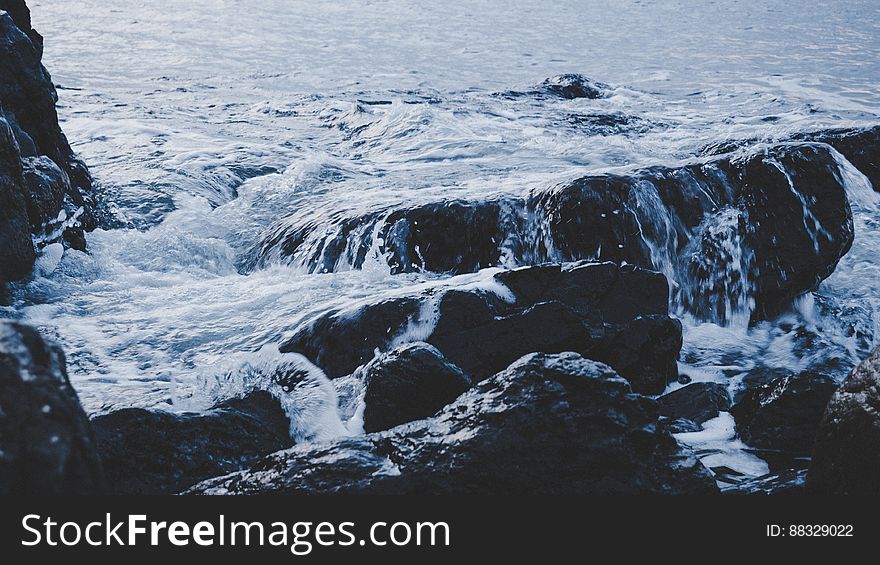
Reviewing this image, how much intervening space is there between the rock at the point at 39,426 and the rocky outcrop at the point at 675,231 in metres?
4.58

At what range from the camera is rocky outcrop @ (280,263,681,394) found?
4.56 meters

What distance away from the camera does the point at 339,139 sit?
11.3m

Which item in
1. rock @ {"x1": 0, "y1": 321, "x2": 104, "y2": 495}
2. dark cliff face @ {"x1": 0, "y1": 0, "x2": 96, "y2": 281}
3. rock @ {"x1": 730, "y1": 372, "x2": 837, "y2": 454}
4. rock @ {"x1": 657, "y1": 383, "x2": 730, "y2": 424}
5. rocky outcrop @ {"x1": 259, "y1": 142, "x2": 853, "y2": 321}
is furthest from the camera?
rocky outcrop @ {"x1": 259, "y1": 142, "x2": 853, "y2": 321}

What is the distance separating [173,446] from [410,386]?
3.76 ft

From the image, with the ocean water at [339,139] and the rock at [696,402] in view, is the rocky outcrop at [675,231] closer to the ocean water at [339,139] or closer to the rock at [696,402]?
the ocean water at [339,139]

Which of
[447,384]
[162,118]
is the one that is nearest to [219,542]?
[447,384]

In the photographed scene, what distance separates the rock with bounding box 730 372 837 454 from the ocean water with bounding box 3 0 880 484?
0.45ft

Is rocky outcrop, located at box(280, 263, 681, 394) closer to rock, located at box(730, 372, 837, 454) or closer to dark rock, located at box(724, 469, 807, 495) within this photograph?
rock, located at box(730, 372, 837, 454)

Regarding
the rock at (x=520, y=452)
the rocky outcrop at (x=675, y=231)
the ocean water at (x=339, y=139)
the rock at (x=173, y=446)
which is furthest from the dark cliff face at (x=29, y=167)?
the rock at (x=520, y=452)

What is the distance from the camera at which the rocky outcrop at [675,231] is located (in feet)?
20.8

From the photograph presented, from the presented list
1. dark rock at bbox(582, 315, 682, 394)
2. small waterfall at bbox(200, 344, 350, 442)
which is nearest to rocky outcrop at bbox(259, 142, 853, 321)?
dark rock at bbox(582, 315, 682, 394)

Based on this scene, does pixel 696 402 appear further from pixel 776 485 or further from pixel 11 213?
pixel 11 213

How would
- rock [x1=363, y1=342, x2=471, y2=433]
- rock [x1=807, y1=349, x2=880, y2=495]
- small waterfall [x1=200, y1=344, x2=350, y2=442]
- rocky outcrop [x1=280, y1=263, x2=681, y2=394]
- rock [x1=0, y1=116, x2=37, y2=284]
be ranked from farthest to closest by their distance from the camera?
rock [x1=0, y1=116, x2=37, y2=284] < rocky outcrop [x1=280, y1=263, x2=681, y2=394] < small waterfall [x1=200, y1=344, x2=350, y2=442] < rock [x1=363, y1=342, x2=471, y2=433] < rock [x1=807, y1=349, x2=880, y2=495]

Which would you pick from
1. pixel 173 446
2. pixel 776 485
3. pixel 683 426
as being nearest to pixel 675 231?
pixel 683 426
